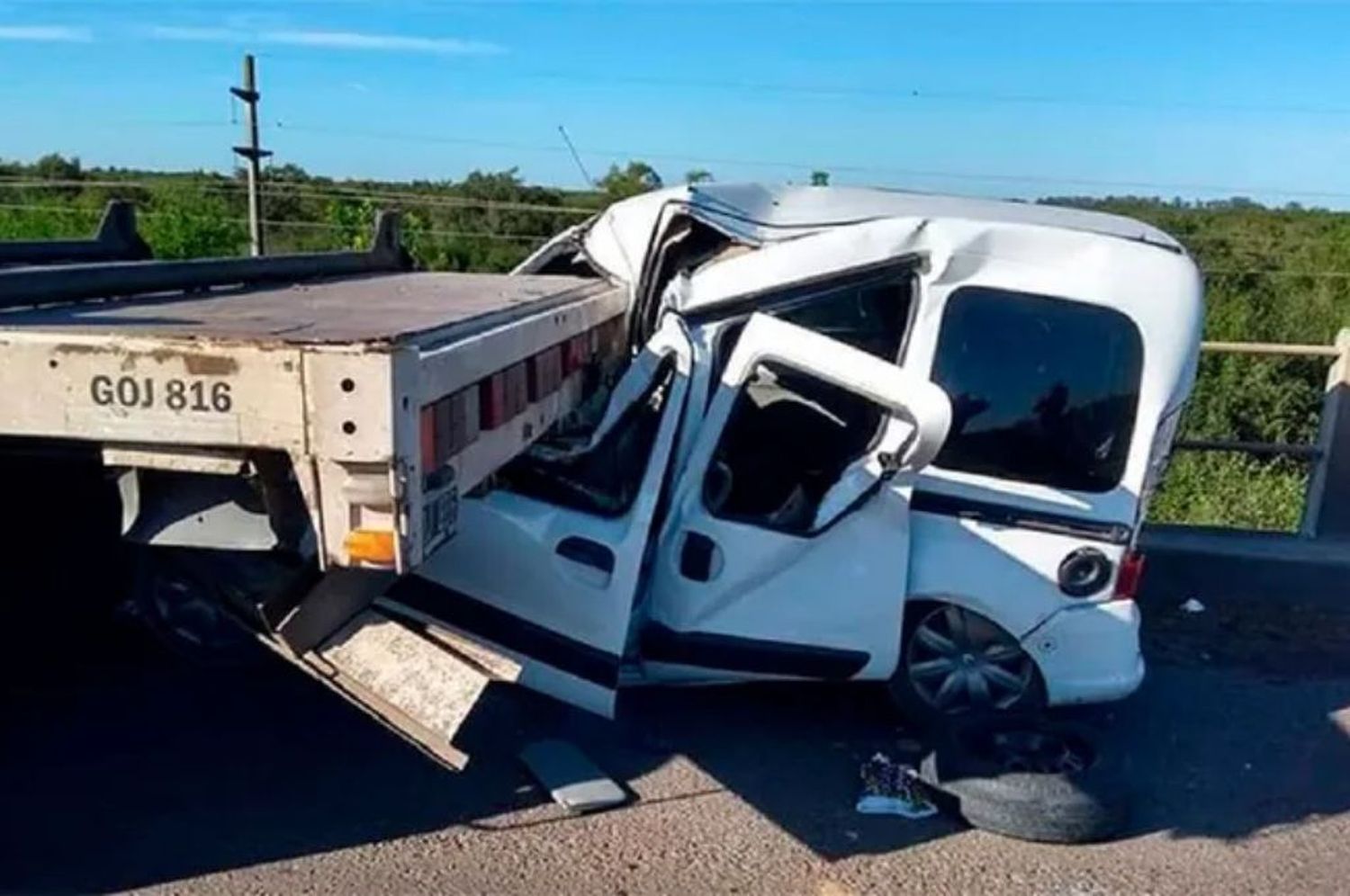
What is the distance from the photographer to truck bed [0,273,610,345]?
279 cm

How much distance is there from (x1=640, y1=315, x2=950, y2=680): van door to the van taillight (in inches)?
30.5

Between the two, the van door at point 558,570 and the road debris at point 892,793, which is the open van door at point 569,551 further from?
the road debris at point 892,793

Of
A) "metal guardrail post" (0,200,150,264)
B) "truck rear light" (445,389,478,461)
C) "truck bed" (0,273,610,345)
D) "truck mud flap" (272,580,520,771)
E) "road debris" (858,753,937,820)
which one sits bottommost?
"road debris" (858,753,937,820)

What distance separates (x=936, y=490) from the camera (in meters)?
4.46

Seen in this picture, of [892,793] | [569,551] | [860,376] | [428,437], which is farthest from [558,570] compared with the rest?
[428,437]

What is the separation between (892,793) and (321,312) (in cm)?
258

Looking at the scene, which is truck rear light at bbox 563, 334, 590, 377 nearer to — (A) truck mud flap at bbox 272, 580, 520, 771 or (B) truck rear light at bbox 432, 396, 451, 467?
(A) truck mud flap at bbox 272, 580, 520, 771

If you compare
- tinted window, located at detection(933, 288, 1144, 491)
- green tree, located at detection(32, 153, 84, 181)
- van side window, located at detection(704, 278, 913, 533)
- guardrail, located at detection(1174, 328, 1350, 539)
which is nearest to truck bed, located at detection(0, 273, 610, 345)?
van side window, located at detection(704, 278, 913, 533)

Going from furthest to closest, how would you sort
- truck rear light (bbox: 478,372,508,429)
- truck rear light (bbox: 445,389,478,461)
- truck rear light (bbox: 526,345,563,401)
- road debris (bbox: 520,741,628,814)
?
road debris (bbox: 520,741,628,814), truck rear light (bbox: 526,345,563,401), truck rear light (bbox: 478,372,508,429), truck rear light (bbox: 445,389,478,461)

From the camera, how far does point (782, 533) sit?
4375 mm

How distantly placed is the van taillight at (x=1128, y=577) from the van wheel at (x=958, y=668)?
0.41m

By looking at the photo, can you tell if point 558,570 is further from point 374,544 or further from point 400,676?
point 374,544

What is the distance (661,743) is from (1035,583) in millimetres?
1550

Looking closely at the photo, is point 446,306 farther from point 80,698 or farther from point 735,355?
point 80,698
